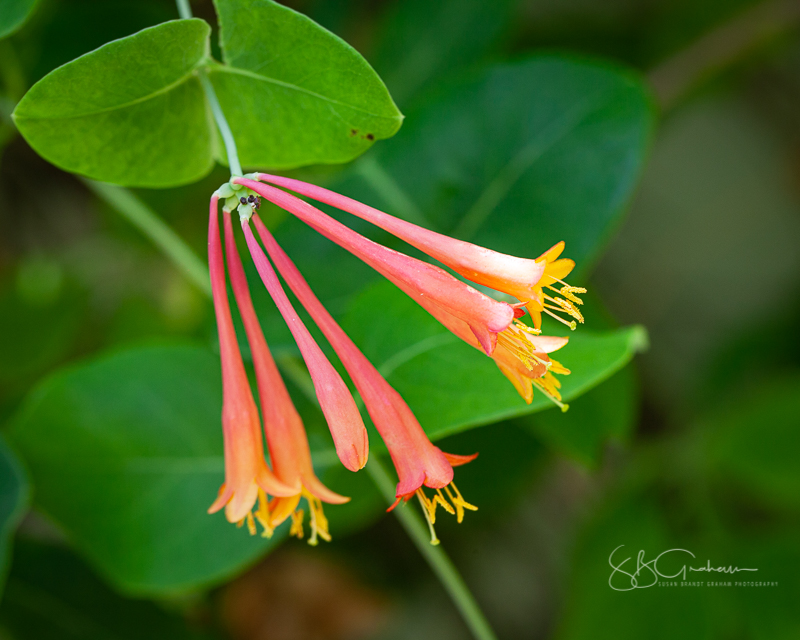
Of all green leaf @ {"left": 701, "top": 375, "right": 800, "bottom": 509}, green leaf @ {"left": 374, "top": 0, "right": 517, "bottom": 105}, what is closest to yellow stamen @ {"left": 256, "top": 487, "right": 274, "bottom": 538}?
green leaf @ {"left": 374, "top": 0, "right": 517, "bottom": 105}

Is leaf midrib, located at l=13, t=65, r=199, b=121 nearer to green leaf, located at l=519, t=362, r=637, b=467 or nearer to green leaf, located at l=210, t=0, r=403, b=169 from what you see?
green leaf, located at l=210, t=0, r=403, b=169

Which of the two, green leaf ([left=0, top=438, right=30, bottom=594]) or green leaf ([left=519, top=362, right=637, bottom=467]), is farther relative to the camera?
green leaf ([left=519, top=362, right=637, bottom=467])

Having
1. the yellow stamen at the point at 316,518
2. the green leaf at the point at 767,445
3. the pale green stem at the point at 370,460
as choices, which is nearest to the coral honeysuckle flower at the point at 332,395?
the yellow stamen at the point at 316,518

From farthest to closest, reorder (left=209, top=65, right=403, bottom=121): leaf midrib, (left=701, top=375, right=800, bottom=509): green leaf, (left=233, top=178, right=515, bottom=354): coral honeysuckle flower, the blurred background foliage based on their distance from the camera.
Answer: (left=701, top=375, right=800, bottom=509): green leaf → the blurred background foliage → (left=209, top=65, right=403, bottom=121): leaf midrib → (left=233, top=178, right=515, bottom=354): coral honeysuckle flower

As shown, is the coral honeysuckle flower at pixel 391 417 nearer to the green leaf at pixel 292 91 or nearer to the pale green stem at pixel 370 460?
the green leaf at pixel 292 91

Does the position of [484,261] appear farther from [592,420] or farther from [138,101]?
[592,420]
